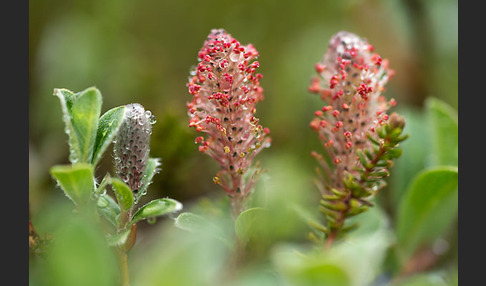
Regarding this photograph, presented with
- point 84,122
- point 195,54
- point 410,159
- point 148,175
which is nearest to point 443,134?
point 410,159

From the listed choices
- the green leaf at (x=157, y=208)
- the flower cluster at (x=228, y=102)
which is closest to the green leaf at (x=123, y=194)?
the green leaf at (x=157, y=208)

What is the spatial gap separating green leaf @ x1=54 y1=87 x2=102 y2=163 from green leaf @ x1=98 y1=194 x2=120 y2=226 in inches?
2.8

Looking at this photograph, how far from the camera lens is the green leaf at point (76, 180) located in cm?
73

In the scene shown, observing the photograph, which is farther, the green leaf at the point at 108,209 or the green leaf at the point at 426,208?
the green leaf at the point at 426,208

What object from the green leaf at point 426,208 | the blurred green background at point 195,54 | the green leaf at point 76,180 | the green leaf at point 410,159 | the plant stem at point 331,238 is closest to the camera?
the green leaf at point 76,180

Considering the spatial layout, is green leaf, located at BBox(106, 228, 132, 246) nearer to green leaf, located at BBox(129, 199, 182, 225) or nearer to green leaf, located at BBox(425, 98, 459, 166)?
green leaf, located at BBox(129, 199, 182, 225)

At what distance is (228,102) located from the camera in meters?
0.90

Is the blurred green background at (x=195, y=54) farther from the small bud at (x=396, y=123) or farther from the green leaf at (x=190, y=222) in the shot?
the small bud at (x=396, y=123)

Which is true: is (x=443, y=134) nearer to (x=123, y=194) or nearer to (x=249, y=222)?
(x=249, y=222)

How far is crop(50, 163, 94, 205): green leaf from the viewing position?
73cm

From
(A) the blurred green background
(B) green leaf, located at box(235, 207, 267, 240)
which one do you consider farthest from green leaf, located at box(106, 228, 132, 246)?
(A) the blurred green background

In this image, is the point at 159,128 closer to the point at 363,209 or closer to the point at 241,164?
the point at 241,164

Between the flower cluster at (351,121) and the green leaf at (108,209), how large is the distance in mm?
345

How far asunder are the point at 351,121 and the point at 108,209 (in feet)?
1.42
